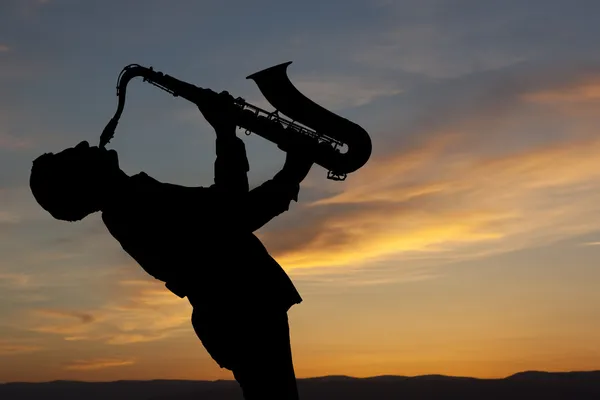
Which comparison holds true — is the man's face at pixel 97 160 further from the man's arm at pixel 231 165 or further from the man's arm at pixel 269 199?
the man's arm at pixel 269 199

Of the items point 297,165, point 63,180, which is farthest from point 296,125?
point 63,180

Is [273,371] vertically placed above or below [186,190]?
below

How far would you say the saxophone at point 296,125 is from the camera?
9109 mm

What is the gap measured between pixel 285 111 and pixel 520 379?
123676 mm

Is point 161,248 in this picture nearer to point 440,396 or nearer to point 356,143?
point 356,143

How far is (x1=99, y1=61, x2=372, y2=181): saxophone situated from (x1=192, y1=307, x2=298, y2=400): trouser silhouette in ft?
6.07

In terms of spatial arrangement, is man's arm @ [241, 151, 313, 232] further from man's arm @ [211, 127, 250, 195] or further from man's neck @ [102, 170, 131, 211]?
man's neck @ [102, 170, 131, 211]

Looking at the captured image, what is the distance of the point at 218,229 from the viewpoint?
8.21 m

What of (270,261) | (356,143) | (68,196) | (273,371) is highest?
(356,143)

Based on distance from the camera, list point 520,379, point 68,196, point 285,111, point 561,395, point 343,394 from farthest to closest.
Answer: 1. point 520,379
2. point 343,394
3. point 561,395
4. point 285,111
5. point 68,196

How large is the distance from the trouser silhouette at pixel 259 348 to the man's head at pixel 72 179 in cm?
154

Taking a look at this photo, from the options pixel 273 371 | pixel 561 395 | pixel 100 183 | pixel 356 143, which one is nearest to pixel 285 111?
pixel 356 143

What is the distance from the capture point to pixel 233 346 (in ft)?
27.0

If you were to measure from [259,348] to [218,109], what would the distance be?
222cm
